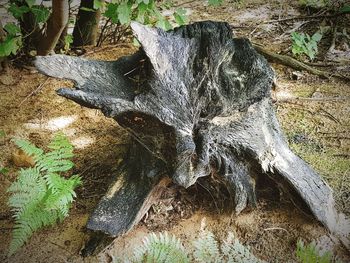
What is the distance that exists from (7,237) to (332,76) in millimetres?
4073

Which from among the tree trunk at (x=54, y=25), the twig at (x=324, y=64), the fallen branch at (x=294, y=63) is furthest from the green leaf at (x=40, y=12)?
the twig at (x=324, y=64)

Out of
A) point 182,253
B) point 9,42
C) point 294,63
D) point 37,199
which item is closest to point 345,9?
point 294,63

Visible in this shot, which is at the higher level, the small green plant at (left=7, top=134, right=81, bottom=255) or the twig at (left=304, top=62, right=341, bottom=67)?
the small green plant at (left=7, top=134, right=81, bottom=255)

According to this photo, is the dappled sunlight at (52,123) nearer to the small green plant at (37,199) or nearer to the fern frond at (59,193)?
the small green plant at (37,199)

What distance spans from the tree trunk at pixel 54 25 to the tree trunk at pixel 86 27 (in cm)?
74

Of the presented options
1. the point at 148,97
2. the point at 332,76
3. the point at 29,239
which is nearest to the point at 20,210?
the point at 29,239

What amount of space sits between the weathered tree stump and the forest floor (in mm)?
161

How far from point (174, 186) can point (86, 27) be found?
10.1ft

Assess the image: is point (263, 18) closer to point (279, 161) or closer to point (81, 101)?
point (279, 161)

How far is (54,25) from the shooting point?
12.6ft

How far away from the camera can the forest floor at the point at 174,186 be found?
8.46 ft

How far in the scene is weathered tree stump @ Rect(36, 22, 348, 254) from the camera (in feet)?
8.09

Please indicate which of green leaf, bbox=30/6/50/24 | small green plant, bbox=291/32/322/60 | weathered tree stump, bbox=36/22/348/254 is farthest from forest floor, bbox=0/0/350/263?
green leaf, bbox=30/6/50/24

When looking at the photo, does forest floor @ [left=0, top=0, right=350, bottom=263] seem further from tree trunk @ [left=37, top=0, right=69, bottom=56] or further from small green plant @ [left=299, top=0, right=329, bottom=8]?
small green plant @ [left=299, top=0, right=329, bottom=8]
